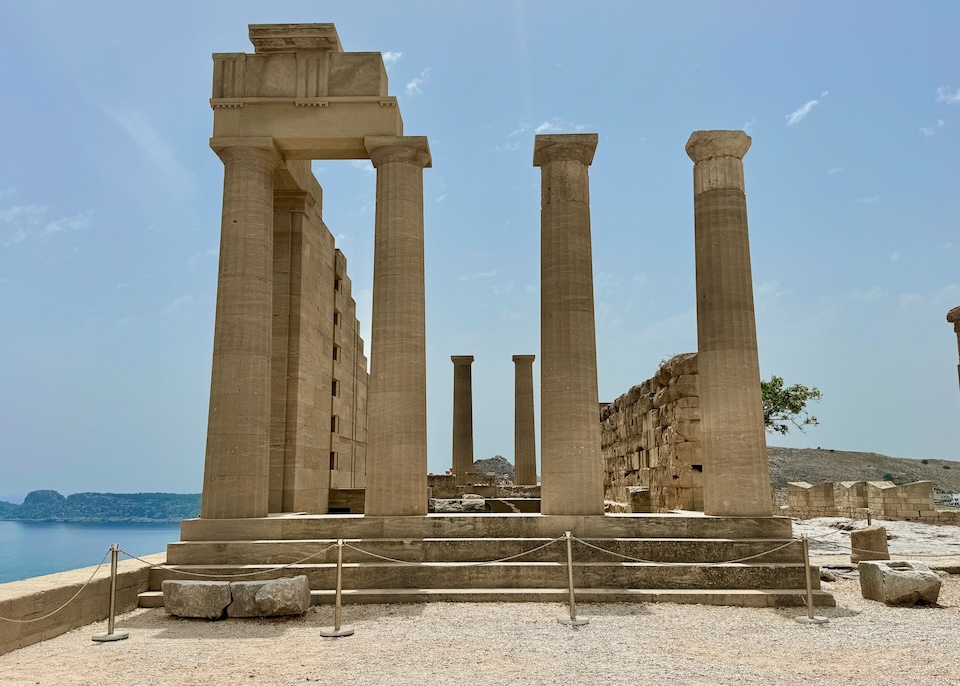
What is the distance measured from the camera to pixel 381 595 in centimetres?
1208

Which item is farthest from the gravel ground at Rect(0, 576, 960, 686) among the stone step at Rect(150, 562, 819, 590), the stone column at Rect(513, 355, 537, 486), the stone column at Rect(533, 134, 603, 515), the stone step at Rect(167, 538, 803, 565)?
the stone column at Rect(513, 355, 537, 486)

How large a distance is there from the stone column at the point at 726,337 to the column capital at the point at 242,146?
912cm

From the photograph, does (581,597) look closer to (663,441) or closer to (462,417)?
(663,441)

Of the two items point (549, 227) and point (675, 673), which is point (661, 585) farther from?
point (549, 227)

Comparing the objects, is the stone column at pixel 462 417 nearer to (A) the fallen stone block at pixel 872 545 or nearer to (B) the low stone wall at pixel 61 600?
(A) the fallen stone block at pixel 872 545

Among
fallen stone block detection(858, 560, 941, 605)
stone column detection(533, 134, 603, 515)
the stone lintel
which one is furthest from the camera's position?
the stone lintel

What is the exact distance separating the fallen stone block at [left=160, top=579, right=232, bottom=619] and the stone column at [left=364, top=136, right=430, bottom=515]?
11.0 ft

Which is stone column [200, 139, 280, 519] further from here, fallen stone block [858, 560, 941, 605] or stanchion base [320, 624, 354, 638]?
fallen stone block [858, 560, 941, 605]

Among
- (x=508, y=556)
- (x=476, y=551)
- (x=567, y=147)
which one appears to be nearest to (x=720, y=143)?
(x=567, y=147)

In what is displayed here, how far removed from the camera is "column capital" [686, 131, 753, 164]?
15.1 meters

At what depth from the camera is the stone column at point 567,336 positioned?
45.3 feet

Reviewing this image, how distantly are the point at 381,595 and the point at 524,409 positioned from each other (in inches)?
781

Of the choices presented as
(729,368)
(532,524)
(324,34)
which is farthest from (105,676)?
(324,34)

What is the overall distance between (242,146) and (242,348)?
432 cm
